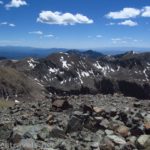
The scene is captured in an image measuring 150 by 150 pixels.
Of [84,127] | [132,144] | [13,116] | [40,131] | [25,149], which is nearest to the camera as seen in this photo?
[25,149]

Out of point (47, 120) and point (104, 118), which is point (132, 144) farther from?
point (47, 120)

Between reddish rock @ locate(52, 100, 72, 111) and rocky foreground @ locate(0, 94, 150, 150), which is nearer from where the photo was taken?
rocky foreground @ locate(0, 94, 150, 150)

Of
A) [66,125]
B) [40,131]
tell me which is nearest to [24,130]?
[40,131]

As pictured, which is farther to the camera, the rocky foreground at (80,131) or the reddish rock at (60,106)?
the reddish rock at (60,106)

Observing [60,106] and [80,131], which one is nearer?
[80,131]

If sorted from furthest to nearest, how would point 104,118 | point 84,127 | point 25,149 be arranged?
point 104,118
point 84,127
point 25,149

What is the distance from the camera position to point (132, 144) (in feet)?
58.7

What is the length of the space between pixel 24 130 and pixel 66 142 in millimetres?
2935

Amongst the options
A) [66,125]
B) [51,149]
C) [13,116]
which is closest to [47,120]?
[66,125]

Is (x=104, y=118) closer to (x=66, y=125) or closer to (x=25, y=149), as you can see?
(x=66, y=125)

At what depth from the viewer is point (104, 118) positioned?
22891 mm

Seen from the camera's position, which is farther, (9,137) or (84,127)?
(84,127)

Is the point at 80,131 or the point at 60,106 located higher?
the point at 80,131

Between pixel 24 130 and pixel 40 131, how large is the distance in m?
0.92
